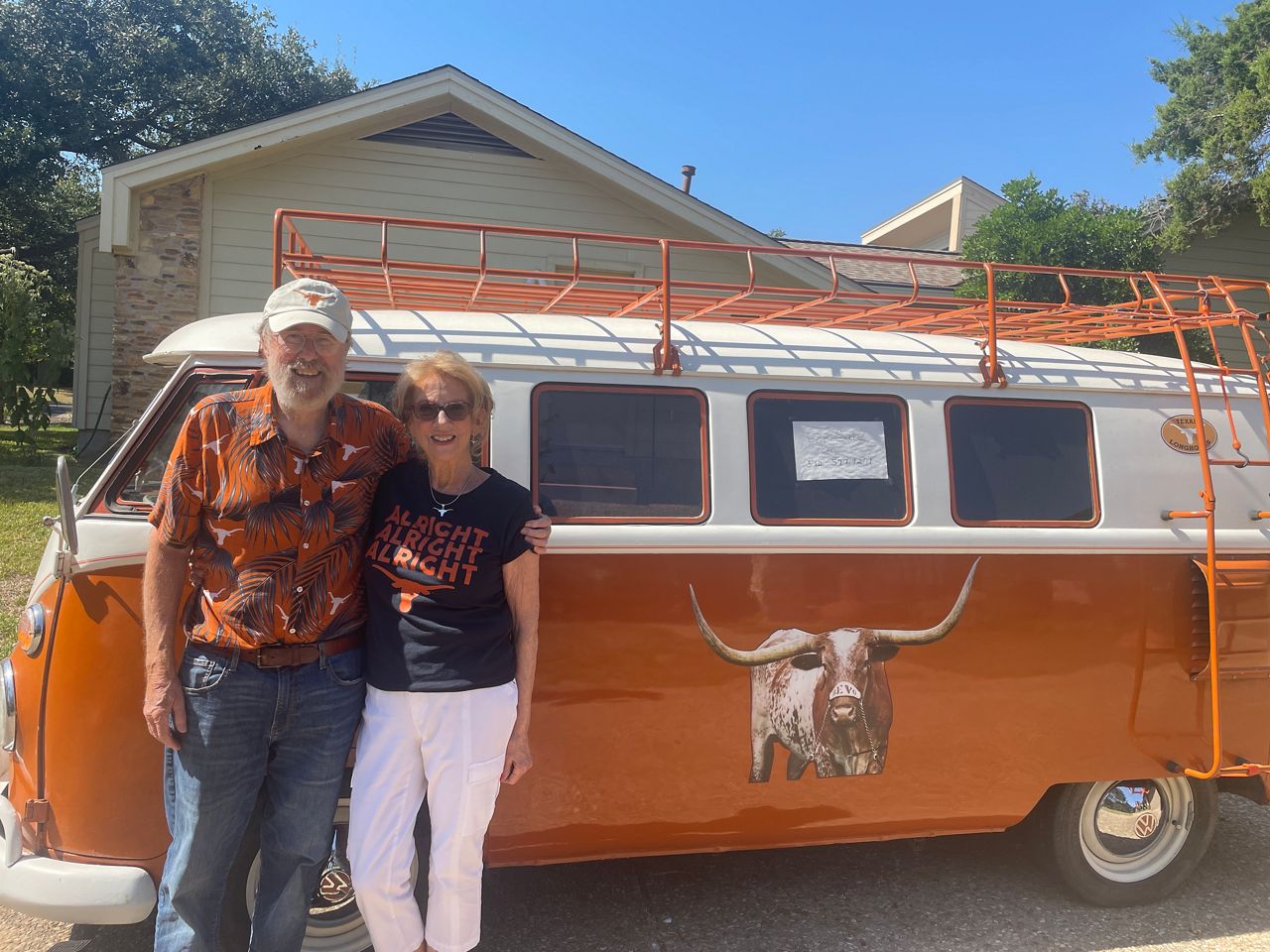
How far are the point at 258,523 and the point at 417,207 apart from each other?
28.2 feet

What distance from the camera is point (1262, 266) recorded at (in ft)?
44.9

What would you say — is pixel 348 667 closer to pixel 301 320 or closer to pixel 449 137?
pixel 301 320

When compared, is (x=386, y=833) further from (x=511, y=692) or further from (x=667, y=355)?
(x=667, y=355)

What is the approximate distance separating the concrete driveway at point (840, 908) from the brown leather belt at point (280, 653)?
1.59 meters

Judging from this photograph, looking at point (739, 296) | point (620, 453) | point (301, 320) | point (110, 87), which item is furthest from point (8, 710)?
point (110, 87)

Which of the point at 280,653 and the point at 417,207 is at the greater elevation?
the point at 417,207

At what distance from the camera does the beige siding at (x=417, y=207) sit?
989 cm

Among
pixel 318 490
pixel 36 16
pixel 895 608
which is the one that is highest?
pixel 36 16

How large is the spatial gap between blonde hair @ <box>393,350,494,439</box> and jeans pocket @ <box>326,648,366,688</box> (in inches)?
27.9

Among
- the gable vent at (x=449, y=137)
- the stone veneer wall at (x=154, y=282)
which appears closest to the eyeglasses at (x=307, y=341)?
the stone veneer wall at (x=154, y=282)

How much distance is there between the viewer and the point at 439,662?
8.22 ft

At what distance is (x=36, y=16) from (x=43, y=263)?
19.1 ft

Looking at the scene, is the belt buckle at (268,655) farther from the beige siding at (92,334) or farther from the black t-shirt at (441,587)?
the beige siding at (92,334)

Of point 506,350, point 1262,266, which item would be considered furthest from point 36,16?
point 1262,266
